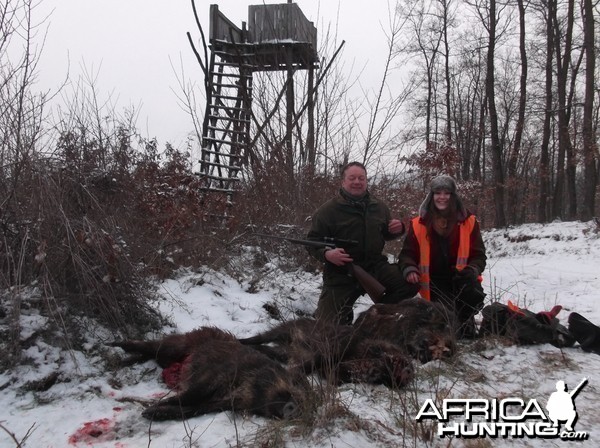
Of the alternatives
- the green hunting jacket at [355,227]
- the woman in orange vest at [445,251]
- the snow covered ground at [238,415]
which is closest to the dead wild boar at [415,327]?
the snow covered ground at [238,415]

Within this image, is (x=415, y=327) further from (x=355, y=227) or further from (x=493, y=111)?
(x=493, y=111)

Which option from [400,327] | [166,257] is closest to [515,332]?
[400,327]

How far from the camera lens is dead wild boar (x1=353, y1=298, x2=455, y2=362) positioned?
122 inches

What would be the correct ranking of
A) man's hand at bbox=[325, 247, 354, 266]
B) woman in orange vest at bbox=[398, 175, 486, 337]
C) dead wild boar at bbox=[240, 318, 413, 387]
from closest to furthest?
dead wild boar at bbox=[240, 318, 413, 387]
woman in orange vest at bbox=[398, 175, 486, 337]
man's hand at bbox=[325, 247, 354, 266]

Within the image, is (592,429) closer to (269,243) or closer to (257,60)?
(269,243)

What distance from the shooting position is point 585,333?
3.32 m

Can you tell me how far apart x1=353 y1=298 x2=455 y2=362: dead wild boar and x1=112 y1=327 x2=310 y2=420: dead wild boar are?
35.0 inches

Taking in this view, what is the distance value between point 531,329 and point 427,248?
108cm

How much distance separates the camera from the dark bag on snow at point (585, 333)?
10.7ft

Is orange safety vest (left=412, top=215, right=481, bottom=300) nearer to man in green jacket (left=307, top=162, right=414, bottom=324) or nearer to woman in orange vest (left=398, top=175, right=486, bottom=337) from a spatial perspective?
woman in orange vest (left=398, top=175, right=486, bottom=337)

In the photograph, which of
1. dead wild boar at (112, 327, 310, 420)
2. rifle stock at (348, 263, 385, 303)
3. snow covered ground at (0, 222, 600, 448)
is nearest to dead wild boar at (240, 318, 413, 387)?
snow covered ground at (0, 222, 600, 448)

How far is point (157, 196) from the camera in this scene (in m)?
6.08

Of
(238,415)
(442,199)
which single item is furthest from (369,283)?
(238,415)

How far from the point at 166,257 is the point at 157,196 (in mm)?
1554
